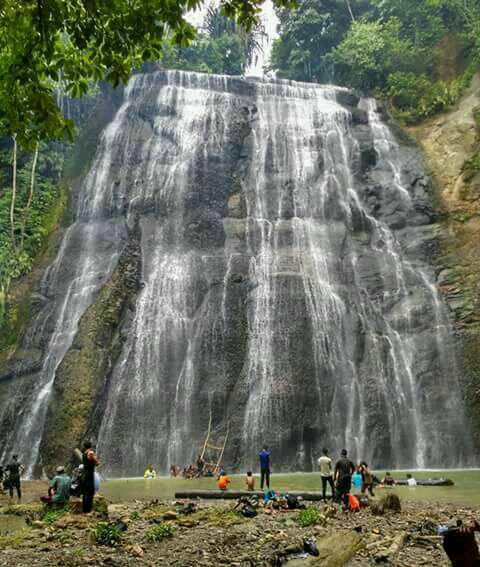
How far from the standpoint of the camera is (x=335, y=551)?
732cm

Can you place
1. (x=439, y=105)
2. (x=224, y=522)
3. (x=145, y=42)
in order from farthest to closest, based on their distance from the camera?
(x=439, y=105) → (x=224, y=522) → (x=145, y=42)

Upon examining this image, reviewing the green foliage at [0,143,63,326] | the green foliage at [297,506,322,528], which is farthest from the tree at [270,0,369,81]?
the green foliage at [297,506,322,528]

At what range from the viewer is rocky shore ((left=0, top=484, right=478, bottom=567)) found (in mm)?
7367

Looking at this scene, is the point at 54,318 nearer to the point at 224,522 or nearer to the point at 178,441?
the point at 178,441

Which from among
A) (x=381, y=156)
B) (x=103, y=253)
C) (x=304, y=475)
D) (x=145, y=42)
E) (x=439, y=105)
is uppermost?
(x=439, y=105)

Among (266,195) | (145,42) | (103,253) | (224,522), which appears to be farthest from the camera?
(266,195)

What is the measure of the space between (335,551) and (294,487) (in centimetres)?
882

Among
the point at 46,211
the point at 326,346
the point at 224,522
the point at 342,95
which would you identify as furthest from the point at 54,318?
the point at 342,95

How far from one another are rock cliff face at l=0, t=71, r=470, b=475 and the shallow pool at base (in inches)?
103

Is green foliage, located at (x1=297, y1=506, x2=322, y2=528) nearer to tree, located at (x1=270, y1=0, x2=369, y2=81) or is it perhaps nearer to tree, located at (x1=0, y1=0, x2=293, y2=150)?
tree, located at (x1=0, y1=0, x2=293, y2=150)

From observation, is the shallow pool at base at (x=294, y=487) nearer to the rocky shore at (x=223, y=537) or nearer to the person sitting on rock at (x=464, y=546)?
the rocky shore at (x=223, y=537)

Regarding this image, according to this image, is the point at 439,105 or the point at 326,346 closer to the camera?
the point at 326,346

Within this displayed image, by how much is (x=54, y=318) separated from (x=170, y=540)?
2090 cm

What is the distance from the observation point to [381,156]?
34.9m
